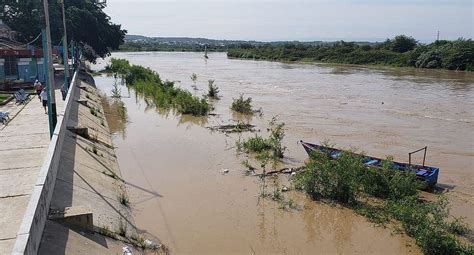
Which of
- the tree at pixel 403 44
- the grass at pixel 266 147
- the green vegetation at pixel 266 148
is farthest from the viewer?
the tree at pixel 403 44

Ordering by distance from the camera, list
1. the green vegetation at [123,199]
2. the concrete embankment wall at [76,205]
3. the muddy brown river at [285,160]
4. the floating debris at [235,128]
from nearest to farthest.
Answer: the concrete embankment wall at [76,205] < the muddy brown river at [285,160] < the green vegetation at [123,199] < the floating debris at [235,128]

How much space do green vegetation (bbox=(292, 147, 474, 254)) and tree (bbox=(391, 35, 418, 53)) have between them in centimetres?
7503

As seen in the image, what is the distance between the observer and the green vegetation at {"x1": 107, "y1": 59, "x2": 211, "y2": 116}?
87.4 feet

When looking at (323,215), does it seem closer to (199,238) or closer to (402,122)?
(199,238)

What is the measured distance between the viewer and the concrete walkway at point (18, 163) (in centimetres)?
839

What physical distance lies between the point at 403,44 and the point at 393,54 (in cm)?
745

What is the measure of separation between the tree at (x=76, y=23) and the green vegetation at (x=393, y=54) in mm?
44809

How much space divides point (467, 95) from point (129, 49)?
127 metres

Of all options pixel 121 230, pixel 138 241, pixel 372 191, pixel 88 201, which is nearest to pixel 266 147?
pixel 372 191

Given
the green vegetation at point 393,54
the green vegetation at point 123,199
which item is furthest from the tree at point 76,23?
the green vegetation at point 393,54

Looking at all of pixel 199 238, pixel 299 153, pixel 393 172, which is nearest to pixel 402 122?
pixel 299 153

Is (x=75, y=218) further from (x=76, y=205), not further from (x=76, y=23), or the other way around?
(x=76, y=23)

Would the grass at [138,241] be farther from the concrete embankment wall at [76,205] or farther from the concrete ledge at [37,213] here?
the concrete ledge at [37,213]

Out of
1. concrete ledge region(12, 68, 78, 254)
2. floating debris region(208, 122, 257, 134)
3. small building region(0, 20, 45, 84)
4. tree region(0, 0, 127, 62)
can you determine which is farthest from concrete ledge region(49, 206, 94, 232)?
tree region(0, 0, 127, 62)
